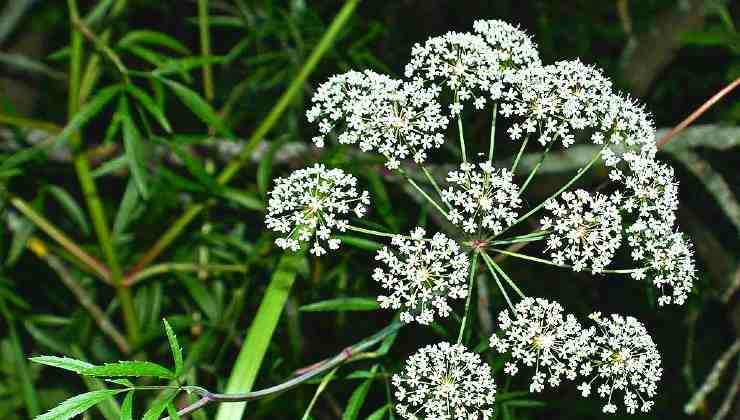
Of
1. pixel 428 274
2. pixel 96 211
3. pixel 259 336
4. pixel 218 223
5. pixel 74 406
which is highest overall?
pixel 218 223

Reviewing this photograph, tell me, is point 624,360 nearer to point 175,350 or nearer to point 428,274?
point 428,274

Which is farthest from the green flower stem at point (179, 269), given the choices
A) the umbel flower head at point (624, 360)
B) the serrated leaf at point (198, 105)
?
the umbel flower head at point (624, 360)

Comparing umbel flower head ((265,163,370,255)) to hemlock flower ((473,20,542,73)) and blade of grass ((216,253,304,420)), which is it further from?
hemlock flower ((473,20,542,73))

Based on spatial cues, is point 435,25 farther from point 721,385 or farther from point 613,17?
point 721,385

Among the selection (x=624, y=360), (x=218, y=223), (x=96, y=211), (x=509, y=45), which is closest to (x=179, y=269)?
(x=218, y=223)

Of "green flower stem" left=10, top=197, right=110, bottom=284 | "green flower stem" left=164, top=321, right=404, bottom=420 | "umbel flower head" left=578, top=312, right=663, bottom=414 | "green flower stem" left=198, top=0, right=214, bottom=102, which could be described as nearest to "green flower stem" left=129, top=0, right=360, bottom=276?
"green flower stem" left=10, top=197, right=110, bottom=284

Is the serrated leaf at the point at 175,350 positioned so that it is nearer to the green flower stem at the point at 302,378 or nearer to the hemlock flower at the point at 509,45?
the green flower stem at the point at 302,378

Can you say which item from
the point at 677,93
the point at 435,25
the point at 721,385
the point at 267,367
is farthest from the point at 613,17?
the point at 267,367
